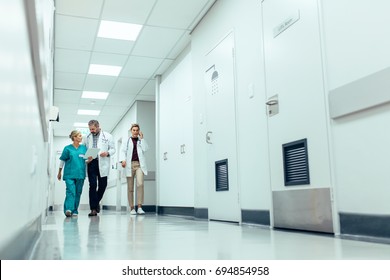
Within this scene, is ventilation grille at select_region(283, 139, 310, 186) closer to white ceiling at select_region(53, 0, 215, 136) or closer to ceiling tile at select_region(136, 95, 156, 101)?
white ceiling at select_region(53, 0, 215, 136)

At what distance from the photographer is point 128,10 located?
491cm

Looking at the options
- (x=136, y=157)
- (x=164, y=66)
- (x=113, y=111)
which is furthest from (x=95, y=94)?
(x=136, y=157)

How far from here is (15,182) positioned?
1.01m

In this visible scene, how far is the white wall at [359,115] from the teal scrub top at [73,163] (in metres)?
4.02

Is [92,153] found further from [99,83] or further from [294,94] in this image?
[294,94]

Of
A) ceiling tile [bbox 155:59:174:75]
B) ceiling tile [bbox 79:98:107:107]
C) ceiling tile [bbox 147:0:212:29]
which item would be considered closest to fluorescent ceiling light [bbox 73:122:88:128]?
ceiling tile [bbox 79:98:107:107]

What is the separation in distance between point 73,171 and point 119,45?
2158mm

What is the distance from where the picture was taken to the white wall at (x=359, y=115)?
2135 mm

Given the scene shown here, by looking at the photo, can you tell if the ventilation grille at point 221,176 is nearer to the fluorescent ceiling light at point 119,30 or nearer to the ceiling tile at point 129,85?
the fluorescent ceiling light at point 119,30

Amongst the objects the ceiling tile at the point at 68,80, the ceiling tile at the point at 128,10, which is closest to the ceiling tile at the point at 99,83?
the ceiling tile at the point at 68,80

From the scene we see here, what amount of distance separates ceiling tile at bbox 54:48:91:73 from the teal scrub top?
1741 millimetres

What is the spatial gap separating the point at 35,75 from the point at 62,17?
409cm

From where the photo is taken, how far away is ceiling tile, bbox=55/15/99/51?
5168mm
